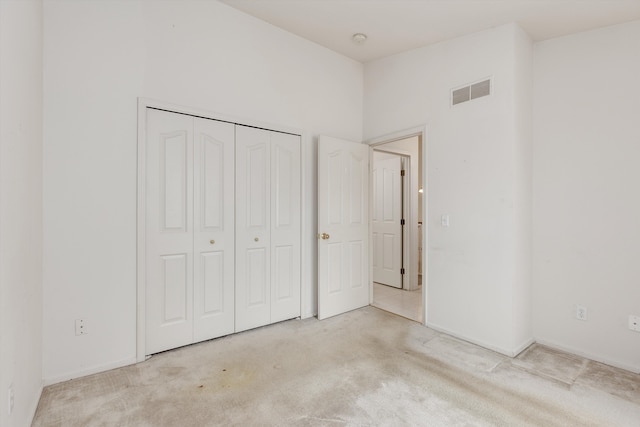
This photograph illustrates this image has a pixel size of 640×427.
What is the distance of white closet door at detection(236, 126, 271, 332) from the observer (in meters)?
2.92

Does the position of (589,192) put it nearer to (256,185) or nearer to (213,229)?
(256,185)

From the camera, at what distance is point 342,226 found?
11.7 feet

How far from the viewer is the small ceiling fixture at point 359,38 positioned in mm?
3184

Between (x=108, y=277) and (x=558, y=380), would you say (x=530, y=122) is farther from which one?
(x=108, y=277)

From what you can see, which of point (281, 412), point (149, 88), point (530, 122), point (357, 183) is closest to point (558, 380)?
point (281, 412)

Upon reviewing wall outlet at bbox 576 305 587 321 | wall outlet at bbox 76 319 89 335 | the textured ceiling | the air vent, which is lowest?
wall outlet at bbox 576 305 587 321

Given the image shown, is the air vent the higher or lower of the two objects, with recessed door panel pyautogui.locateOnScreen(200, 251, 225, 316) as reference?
higher

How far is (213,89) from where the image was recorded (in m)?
2.77

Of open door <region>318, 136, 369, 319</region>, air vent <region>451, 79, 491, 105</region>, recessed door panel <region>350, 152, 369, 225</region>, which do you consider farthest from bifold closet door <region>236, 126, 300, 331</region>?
air vent <region>451, 79, 491, 105</region>

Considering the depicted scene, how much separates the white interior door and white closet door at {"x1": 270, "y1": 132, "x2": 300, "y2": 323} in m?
1.81

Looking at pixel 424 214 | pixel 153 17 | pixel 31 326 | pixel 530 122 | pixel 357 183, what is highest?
pixel 153 17

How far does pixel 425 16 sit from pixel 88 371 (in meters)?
3.94

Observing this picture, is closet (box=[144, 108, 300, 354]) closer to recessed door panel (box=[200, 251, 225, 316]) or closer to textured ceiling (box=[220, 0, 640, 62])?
recessed door panel (box=[200, 251, 225, 316])

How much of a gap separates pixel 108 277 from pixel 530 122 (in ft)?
12.7
